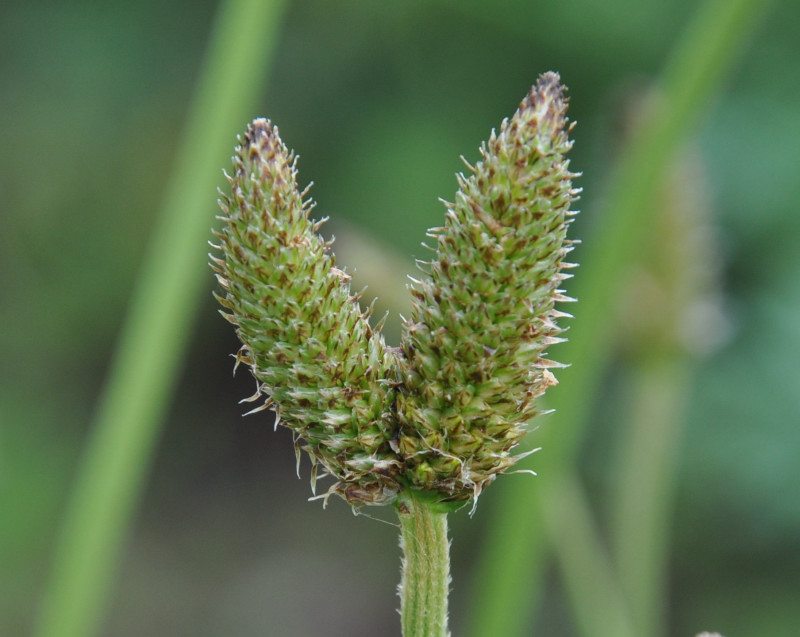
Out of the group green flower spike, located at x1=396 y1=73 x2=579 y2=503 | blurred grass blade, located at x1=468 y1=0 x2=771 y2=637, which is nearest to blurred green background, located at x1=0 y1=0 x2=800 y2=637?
blurred grass blade, located at x1=468 y1=0 x2=771 y2=637

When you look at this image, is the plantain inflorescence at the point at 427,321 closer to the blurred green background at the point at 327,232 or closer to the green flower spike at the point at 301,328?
the green flower spike at the point at 301,328

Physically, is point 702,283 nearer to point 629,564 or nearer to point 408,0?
point 629,564

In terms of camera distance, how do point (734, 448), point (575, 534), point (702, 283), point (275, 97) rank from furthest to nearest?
point (275, 97), point (734, 448), point (702, 283), point (575, 534)

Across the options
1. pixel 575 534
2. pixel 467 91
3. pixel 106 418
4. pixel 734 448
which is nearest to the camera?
pixel 106 418

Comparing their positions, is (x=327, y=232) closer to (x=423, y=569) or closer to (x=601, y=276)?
(x=601, y=276)

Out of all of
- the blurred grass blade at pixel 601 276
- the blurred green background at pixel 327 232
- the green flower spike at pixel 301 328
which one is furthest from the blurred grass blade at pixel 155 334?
the blurred green background at pixel 327 232

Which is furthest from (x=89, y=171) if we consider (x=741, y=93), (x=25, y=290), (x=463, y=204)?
(x=463, y=204)
